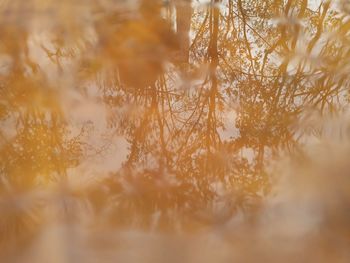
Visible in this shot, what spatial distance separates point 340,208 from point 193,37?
0.98m

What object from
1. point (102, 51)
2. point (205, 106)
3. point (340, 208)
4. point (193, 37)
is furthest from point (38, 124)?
point (340, 208)

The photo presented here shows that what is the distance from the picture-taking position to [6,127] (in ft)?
3.31

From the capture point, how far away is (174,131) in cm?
104

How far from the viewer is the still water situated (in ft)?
2.37

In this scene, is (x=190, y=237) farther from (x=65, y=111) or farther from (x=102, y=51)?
(x=102, y=51)

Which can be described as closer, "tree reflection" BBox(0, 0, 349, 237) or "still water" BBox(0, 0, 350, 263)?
"still water" BBox(0, 0, 350, 263)

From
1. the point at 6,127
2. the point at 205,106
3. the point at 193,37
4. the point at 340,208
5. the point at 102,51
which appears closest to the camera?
the point at 340,208

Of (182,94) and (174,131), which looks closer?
(174,131)

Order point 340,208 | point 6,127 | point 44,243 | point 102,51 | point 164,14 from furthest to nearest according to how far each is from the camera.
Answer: point 164,14 → point 102,51 → point 6,127 → point 340,208 → point 44,243

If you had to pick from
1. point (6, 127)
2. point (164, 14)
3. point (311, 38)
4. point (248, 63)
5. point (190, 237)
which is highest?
point (164, 14)

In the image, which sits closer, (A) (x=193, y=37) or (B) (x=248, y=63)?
(B) (x=248, y=63)

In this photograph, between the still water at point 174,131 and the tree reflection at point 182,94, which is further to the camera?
the tree reflection at point 182,94

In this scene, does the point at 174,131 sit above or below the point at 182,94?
below

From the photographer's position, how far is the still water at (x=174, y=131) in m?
0.72
